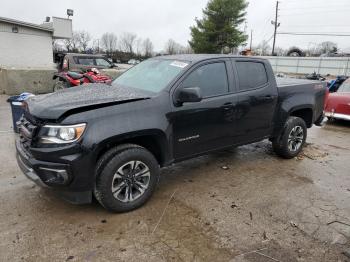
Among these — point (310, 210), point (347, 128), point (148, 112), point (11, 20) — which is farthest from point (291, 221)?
point (11, 20)

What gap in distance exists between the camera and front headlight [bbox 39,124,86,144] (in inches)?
123

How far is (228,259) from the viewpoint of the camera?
290 cm

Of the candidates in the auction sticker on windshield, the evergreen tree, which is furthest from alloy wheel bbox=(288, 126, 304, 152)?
the evergreen tree

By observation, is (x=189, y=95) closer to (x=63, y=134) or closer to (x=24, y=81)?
(x=63, y=134)

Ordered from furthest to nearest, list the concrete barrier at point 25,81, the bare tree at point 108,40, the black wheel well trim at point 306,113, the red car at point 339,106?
the bare tree at point 108,40
the concrete barrier at point 25,81
the red car at point 339,106
the black wheel well trim at point 306,113

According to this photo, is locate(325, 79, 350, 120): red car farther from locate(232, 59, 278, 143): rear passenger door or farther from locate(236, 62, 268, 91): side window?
locate(236, 62, 268, 91): side window

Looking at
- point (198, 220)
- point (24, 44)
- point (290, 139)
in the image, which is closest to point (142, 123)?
point (198, 220)

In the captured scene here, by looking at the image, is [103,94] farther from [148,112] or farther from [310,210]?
[310,210]

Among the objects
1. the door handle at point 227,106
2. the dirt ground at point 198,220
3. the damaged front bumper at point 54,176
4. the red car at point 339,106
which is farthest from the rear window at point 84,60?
the damaged front bumper at point 54,176

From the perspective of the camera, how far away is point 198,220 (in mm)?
3527

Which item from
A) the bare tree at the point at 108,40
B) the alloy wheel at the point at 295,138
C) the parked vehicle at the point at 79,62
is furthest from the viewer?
the bare tree at the point at 108,40

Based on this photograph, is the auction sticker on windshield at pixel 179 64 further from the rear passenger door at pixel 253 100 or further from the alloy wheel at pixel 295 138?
the alloy wheel at pixel 295 138

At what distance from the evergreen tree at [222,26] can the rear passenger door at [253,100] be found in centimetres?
3514

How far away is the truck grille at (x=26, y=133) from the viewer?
3.29 m
